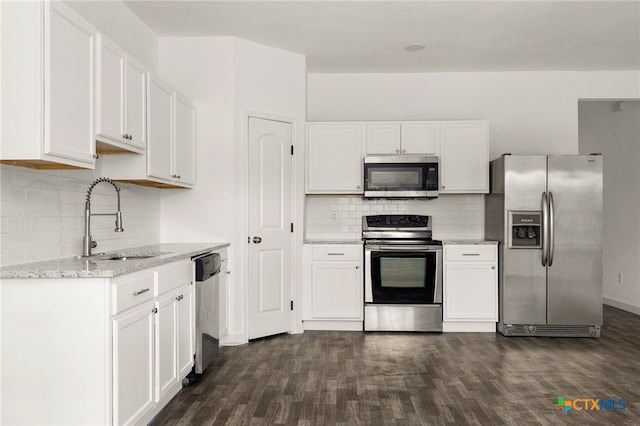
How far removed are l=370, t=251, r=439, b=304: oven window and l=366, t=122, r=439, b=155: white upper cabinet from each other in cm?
108

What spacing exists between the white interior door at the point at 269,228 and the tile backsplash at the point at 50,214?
3.82 feet

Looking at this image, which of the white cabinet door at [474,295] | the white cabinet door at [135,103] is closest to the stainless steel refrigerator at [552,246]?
the white cabinet door at [474,295]

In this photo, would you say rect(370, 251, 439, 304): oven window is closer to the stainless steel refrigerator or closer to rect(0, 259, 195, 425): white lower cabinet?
the stainless steel refrigerator

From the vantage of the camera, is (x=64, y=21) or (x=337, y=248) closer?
(x=64, y=21)

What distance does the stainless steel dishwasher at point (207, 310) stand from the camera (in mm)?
3414

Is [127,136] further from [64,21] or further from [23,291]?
[23,291]

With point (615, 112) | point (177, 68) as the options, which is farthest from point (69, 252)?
point (615, 112)

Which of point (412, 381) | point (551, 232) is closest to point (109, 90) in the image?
point (412, 381)

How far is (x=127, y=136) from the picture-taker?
3016mm

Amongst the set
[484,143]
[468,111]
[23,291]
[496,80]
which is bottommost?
[23,291]

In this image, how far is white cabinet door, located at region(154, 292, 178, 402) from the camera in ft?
8.97

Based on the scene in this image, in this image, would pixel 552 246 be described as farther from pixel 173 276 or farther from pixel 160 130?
pixel 160 130

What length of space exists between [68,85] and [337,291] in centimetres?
325

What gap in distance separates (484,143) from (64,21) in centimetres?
402
